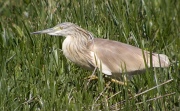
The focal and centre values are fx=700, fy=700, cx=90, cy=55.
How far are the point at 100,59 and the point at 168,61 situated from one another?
523 mm

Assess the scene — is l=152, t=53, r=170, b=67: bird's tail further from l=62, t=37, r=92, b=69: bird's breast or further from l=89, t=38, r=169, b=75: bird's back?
l=62, t=37, r=92, b=69: bird's breast

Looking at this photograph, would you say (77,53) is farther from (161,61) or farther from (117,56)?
(161,61)

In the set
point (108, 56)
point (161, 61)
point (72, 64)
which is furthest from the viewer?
point (72, 64)

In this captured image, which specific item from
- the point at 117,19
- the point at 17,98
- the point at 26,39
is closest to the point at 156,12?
the point at 117,19

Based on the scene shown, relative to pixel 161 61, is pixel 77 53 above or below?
above

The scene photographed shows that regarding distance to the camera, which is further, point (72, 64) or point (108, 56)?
point (72, 64)

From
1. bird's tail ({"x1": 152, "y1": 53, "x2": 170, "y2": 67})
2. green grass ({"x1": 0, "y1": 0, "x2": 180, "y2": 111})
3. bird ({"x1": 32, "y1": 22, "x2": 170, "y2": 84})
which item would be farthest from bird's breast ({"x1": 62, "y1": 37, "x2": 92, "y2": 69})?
bird's tail ({"x1": 152, "y1": 53, "x2": 170, "y2": 67})

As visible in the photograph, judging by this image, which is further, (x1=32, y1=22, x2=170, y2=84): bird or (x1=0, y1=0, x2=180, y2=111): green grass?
(x1=32, y1=22, x2=170, y2=84): bird

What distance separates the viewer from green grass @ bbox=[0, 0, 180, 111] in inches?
185

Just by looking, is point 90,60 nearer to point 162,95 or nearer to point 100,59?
point 100,59

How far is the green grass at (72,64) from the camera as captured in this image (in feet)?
15.4

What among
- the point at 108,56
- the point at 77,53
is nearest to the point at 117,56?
the point at 108,56

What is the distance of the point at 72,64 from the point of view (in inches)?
225

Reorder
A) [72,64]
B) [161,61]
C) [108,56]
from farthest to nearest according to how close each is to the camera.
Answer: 1. [72,64]
2. [108,56]
3. [161,61]
